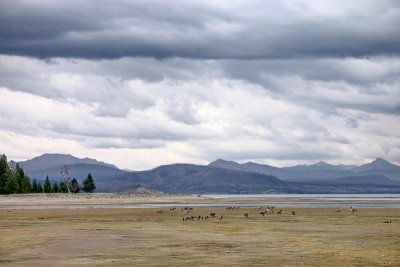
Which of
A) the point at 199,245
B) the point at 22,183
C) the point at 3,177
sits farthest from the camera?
the point at 22,183

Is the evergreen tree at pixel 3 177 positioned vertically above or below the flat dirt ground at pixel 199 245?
above

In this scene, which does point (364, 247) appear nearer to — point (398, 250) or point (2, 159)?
point (398, 250)

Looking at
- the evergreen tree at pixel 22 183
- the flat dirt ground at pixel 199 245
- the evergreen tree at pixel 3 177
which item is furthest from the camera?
the evergreen tree at pixel 22 183

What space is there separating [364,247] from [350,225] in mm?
22291

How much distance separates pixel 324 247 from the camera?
4191 centimetres

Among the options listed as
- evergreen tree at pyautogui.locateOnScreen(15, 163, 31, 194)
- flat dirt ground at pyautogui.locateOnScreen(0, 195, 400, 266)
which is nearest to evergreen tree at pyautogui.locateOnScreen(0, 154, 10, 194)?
evergreen tree at pyautogui.locateOnScreen(15, 163, 31, 194)

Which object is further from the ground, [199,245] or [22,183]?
[22,183]

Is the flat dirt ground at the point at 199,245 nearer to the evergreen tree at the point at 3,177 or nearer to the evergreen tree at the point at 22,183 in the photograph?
the evergreen tree at the point at 3,177

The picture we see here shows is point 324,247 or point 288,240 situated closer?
point 324,247

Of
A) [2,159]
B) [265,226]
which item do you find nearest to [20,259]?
[265,226]

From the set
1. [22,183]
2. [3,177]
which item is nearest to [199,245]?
[3,177]

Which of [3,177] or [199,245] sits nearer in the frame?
[199,245]

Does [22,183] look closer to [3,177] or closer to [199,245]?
[3,177]

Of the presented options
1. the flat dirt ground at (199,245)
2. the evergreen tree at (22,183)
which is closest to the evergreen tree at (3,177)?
the evergreen tree at (22,183)
